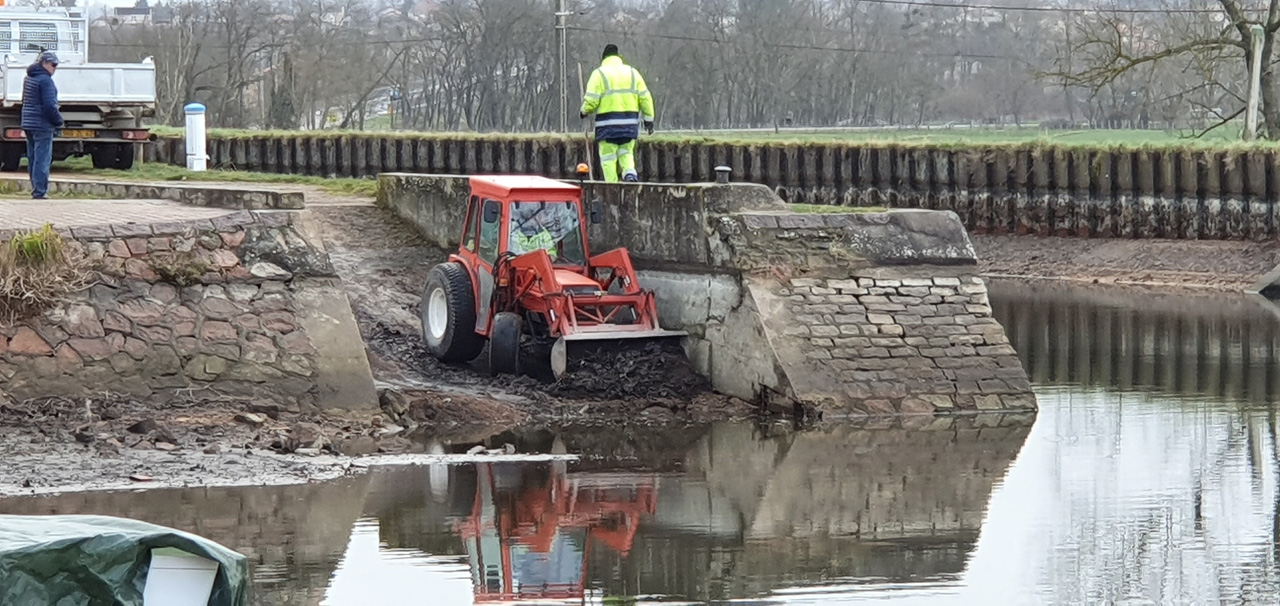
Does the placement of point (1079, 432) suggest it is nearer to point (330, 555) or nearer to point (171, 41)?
point (330, 555)

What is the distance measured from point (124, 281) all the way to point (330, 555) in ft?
17.9

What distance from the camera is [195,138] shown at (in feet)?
100

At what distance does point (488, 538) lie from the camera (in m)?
11.7

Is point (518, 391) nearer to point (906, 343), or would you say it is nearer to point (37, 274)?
point (906, 343)

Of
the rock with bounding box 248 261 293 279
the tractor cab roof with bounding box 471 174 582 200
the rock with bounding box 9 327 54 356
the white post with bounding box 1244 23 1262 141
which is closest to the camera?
the rock with bounding box 9 327 54 356

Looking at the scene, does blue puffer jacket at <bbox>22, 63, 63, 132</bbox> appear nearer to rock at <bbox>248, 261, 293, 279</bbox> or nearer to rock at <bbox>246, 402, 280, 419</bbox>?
rock at <bbox>248, 261, 293, 279</bbox>

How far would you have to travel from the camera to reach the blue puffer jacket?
21922mm

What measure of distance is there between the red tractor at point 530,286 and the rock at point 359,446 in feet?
7.65

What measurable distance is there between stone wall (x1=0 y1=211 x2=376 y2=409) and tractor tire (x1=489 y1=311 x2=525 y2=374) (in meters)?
1.54

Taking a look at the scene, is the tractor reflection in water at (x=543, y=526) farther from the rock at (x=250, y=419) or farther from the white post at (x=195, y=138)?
the white post at (x=195, y=138)

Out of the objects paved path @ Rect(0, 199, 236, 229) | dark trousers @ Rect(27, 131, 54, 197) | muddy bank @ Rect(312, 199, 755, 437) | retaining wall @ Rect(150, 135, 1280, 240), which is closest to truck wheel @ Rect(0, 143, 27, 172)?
retaining wall @ Rect(150, 135, 1280, 240)

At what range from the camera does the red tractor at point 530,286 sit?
17.4 metres

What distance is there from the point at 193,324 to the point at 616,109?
18.7 ft

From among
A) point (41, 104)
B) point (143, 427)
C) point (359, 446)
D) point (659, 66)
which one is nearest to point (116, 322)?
point (143, 427)
